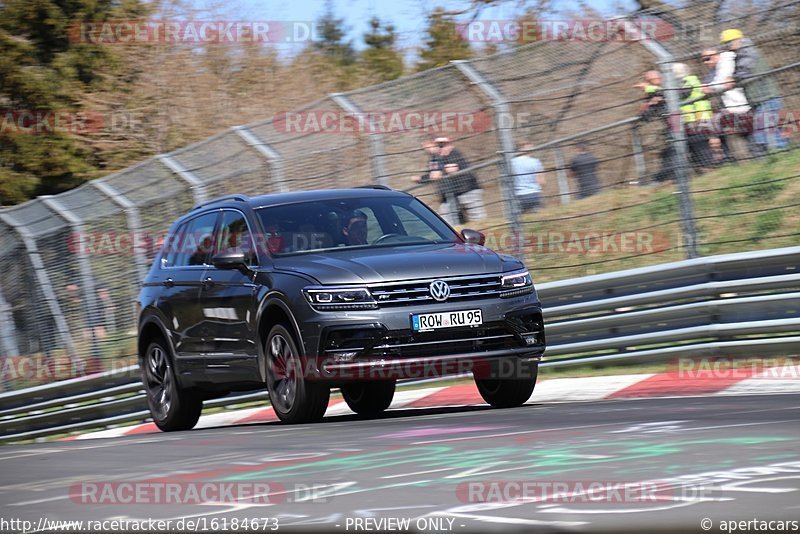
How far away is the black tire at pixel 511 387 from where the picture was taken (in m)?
10.3

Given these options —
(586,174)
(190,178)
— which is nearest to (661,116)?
(586,174)

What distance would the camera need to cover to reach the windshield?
10484 mm

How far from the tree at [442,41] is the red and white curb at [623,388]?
47.6 feet

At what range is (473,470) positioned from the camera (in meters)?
6.39

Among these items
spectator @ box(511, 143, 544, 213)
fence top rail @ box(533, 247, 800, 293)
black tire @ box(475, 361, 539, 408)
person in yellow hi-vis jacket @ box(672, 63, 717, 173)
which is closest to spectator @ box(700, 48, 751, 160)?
person in yellow hi-vis jacket @ box(672, 63, 717, 173)

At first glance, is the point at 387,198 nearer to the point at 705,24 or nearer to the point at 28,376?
the point at 705,24

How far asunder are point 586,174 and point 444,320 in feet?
12.9

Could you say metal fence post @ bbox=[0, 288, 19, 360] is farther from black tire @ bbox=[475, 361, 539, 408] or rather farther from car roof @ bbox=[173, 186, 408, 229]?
black tire @ bbox=[475, 361, 539, 408]

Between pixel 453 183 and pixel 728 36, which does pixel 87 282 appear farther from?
pixel 728 36

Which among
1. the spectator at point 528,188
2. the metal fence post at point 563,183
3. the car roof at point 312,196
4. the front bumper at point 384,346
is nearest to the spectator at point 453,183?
the spectator at point 528,188

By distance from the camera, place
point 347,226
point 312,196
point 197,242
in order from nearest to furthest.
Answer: point 347,226, point 312,196, point 197,242

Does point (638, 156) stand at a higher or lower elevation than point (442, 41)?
lower

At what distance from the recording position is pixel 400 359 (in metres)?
9.49

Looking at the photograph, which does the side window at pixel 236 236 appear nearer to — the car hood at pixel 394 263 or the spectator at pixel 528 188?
the car hood at pixel 394 263
